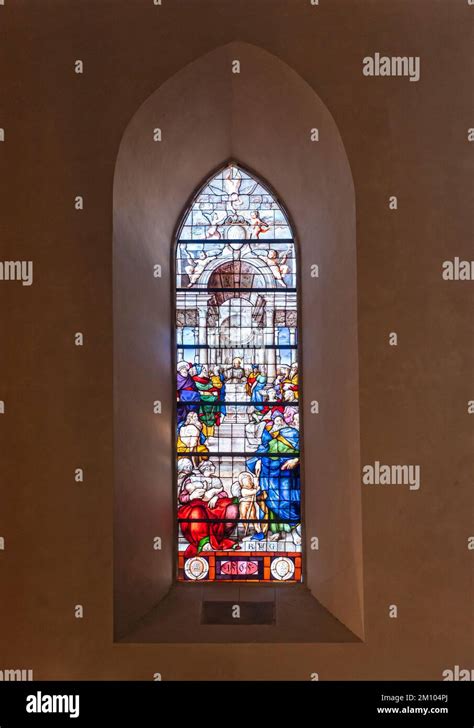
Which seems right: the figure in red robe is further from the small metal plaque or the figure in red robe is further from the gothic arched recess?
the small metal plaque

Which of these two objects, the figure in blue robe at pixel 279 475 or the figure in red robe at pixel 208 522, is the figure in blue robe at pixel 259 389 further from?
the figure in red robe at pixel 208 522

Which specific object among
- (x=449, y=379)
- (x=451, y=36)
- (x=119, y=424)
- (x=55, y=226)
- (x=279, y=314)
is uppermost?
(x=451, y=36)

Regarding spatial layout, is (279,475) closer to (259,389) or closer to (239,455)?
(239,455)

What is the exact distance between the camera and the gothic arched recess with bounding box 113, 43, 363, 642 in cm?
351

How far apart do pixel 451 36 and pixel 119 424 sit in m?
3.18

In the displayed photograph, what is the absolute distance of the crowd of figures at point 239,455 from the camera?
4.33m

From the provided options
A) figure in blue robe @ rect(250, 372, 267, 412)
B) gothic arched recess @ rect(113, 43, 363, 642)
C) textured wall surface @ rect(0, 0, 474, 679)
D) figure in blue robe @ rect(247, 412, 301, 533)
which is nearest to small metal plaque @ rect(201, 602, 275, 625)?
gothic arched recess @ rect(113, 43, 363, 642)

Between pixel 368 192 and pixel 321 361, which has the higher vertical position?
pixel 368 192

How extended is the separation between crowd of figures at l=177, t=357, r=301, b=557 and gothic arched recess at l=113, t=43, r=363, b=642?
0.42 feet

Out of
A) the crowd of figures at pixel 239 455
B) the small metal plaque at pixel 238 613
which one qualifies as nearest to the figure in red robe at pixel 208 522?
the crowd of figures at pixel 239 455

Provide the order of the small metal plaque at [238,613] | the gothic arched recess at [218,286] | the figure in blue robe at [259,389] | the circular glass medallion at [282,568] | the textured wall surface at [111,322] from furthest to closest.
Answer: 1. the figure in blue robe at [259,389]
2. the circular glass medallion at [282,568]
3. the small metal plaque at [238,613]
4. the gothic arched recess at [218,286]
5. the textured wall surface at [111,322]

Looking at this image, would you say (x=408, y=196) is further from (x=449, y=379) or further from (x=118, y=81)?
(x=118, y=81)
